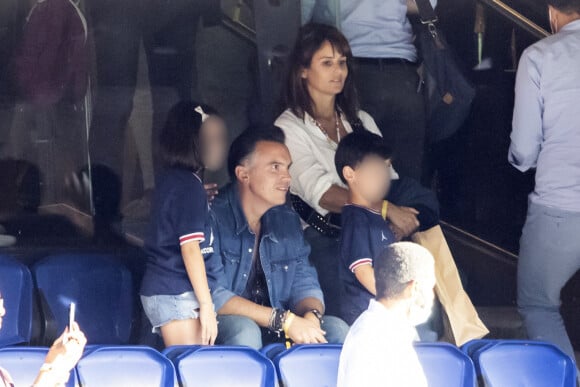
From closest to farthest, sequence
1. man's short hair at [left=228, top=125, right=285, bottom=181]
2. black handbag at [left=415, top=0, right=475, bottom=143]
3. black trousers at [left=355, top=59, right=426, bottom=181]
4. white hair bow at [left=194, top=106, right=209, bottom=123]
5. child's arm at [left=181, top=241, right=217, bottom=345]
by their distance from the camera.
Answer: child's arm at [left=181, top=241, right=217, bottom=345], white hair bow at [left=194, top=106, right=209, bottom=123], man's short hair at [left=228, top=125, right=285, bottom=181], black handbag at [left=415, top=0, right=475, bottom=143], black trousers at [left=355, top=59, right=426, bottom=181]

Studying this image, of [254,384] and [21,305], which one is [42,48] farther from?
[254,384]

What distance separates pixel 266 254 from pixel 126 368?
829 millimetres

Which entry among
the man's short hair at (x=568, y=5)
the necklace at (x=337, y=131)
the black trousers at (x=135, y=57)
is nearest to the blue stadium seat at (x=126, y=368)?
the necklace at (x=337, y=131)

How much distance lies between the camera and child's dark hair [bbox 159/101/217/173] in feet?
14.9

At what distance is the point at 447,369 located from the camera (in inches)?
165

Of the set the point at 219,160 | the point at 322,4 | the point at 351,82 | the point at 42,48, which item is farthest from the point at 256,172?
the point at 42,48

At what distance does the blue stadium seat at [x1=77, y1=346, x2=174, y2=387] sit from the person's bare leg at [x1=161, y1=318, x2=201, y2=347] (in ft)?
1.12

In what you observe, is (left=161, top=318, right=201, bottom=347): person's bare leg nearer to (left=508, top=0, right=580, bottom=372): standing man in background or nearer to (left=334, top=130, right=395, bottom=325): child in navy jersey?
(left=334, top=130, right=395, bottom=325): child in navy jersey

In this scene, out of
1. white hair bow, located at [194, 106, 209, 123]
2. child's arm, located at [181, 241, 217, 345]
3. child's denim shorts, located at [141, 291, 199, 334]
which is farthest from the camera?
white hair bow, located at [194, 106, 209, 123]

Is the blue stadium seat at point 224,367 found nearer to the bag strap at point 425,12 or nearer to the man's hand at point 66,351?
the man's hand at point 66,351

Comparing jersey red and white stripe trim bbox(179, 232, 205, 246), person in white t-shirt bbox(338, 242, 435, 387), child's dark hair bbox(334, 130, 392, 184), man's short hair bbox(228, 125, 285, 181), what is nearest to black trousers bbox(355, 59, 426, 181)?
child's dark hair bbox(334, 130, 392, 184)

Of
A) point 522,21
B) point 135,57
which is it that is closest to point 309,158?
point 135,57

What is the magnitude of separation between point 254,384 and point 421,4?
1.94m

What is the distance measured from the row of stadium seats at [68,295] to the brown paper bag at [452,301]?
1297mm
